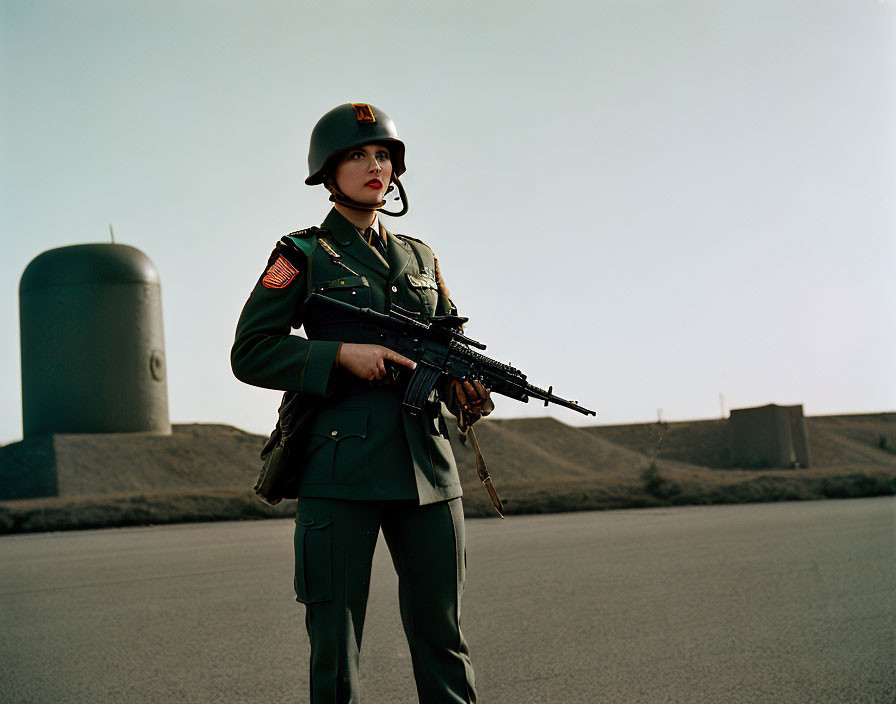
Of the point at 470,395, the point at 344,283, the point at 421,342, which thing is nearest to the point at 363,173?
the point at 344,283

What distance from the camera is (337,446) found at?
9.23 ft

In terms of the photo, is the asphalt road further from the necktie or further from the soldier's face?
the soldier's face

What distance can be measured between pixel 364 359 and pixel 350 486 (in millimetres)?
404

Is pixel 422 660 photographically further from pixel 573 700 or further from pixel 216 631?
pixel 216 631

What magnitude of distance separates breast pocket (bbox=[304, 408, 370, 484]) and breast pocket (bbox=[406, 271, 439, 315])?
48 cm

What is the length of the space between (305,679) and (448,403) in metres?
2.73

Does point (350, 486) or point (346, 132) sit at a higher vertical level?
point (346, 132)

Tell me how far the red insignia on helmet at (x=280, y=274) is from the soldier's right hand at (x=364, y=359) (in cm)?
30

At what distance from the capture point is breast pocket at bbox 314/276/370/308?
2918mm

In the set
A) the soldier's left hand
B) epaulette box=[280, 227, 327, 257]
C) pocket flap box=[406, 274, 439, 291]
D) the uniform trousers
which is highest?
epaulette box=[280, 227, 327, 257]

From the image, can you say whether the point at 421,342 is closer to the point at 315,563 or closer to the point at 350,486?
the point at 350,486

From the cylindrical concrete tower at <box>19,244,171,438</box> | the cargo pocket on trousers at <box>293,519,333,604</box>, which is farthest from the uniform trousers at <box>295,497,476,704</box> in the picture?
the cylindrical concrete tower at <box>19,244,171,438</box>

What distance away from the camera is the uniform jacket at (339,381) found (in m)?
2.79

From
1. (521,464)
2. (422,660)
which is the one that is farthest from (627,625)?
(521,464)
